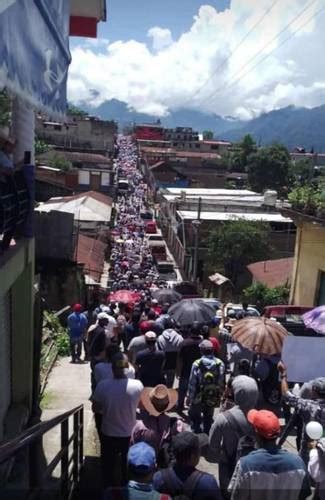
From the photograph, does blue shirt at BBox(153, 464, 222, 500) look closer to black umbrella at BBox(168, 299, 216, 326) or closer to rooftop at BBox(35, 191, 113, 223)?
black umbrella at BBox(168, 299, 216, 326)

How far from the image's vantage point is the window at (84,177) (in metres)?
55.9

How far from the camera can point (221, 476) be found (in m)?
5.11

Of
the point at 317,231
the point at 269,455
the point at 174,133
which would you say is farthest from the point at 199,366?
the point at 174,133

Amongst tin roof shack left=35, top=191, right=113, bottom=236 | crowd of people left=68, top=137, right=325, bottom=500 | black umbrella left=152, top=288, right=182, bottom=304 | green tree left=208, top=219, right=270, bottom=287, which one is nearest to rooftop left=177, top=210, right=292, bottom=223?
green tree left=208, top=219, right=270, bottom=287

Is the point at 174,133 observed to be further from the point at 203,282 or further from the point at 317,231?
the point at 317,231

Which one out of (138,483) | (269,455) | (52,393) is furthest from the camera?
(52,393)

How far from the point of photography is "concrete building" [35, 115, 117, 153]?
86.1 m

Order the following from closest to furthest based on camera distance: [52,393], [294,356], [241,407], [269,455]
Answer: [269,455], [241,407], [294,356], [52,393]

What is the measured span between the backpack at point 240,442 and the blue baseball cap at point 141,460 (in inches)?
51.5

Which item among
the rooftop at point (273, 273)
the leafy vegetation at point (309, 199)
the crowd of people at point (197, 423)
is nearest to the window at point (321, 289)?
the leafy vegetation at point (309, 199)

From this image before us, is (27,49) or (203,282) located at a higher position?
(27,49)

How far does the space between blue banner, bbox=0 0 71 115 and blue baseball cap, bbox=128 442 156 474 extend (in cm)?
281

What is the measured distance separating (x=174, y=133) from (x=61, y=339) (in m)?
121

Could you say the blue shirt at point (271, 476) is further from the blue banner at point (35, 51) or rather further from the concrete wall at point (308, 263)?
the concrete wall at point (308, 263)
